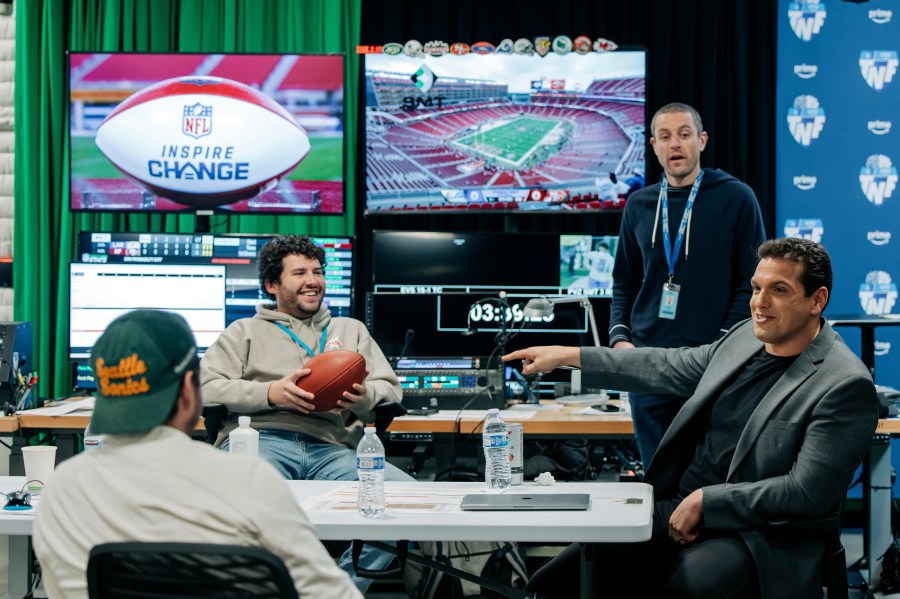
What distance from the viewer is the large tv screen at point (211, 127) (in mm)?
5410

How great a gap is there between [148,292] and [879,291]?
161 inches

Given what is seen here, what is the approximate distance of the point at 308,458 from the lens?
3.62m

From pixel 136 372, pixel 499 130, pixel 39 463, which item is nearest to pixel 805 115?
pixel 499 130

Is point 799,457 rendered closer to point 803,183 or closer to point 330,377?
point 330,377

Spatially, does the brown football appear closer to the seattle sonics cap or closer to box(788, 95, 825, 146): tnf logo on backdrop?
the seattle sonics cap

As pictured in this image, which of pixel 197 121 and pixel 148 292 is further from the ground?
pixel 197 121

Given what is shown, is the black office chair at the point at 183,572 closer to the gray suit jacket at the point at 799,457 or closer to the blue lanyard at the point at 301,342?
the gray suit jacket at the point at 799,457

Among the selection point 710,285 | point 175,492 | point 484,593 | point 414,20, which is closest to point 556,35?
point 414,20

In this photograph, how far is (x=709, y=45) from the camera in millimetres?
5883

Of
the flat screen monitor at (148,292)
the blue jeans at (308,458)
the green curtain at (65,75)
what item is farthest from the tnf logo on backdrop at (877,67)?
the blue jeans at (308,458)

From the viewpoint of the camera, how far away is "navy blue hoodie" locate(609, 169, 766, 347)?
364cm

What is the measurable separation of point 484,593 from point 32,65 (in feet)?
13.1

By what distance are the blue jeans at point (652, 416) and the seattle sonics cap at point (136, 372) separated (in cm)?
232

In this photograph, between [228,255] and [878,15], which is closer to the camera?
[228,255]
